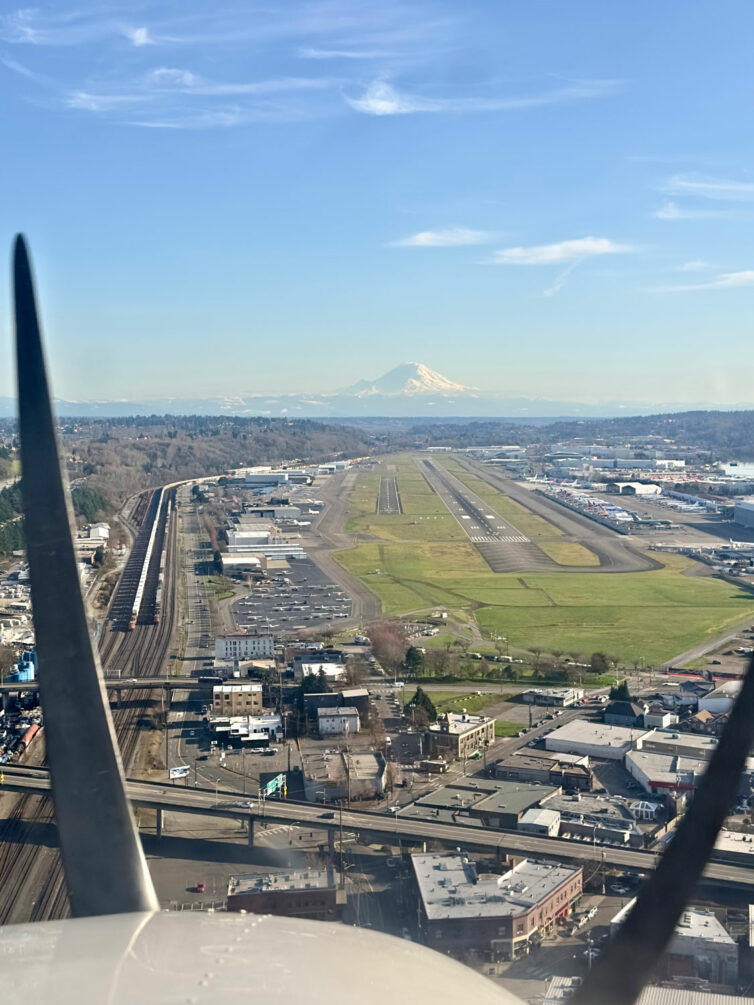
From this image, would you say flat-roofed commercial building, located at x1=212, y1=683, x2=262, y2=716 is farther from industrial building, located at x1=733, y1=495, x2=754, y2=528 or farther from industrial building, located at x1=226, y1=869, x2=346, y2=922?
industrial building, located at x1=733, y1=495, x2=754, y2=528

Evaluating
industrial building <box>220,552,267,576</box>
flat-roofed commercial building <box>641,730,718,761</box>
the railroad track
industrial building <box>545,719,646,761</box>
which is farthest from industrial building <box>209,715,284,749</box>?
industrial building <box>220,552,267,576</box>

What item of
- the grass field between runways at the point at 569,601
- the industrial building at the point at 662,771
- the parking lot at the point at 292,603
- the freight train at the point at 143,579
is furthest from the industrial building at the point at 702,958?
the freight train at the point at 143,579

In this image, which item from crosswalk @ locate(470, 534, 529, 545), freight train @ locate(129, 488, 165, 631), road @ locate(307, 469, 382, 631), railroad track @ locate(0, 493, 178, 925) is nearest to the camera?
railroad track @ locate(0, 493, 178, 925)

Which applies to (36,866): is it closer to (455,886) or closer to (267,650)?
(455,886)

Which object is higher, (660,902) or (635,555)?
(660,902)

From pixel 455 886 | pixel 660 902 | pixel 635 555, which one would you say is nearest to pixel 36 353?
pixel 660 902
